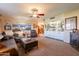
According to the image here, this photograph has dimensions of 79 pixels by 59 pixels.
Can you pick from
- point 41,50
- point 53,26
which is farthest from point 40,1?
point 41,50

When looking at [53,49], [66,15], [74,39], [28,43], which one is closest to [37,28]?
[28,43]

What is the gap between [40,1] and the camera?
2.17m

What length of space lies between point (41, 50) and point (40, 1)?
3.10 feet

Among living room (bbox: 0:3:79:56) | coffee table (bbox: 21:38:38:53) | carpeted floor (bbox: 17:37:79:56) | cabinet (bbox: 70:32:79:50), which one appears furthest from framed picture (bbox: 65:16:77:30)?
coffee table (bbox: 21:38:38:53)

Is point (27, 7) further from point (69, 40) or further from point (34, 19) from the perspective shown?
point (69, 40)

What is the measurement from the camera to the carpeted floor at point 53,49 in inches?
86.2

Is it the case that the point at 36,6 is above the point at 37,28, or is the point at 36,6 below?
above

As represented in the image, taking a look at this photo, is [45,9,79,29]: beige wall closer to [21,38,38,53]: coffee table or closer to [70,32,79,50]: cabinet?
[70,32,79,50]: cabinet

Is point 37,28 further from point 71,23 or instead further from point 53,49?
point 71,23

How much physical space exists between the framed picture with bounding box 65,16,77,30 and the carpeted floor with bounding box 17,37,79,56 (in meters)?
0.33

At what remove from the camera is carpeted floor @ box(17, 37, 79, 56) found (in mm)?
2188

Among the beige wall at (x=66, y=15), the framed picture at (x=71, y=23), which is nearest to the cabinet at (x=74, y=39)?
the framed picture at (x=71, y=23)

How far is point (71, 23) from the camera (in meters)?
2.21

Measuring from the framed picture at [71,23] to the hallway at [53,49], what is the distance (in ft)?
1.10
